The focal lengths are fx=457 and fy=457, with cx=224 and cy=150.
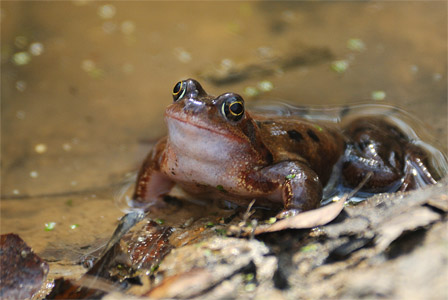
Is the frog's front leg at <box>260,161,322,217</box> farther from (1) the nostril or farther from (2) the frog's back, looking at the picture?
(1) the nostril

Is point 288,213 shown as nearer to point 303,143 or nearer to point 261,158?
point 261,158

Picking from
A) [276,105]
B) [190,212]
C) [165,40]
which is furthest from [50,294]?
[165,40]

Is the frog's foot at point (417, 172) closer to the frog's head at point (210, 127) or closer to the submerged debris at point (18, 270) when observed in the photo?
the frog's head at point (210, 127)

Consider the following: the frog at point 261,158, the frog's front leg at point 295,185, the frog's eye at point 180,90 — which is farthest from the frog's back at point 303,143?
the frog's eye at point 180,90

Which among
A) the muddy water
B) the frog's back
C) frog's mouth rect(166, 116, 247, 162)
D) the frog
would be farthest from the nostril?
the muddy water

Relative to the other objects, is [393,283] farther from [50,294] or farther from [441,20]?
[441,20]

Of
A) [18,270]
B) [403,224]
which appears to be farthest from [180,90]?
[403,224]
